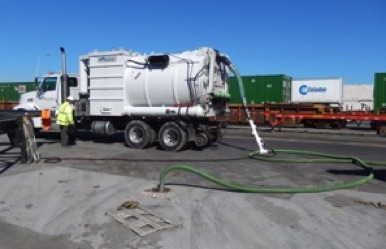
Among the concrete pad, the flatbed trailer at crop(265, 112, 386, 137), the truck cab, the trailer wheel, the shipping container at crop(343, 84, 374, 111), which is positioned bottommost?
the concrete pad

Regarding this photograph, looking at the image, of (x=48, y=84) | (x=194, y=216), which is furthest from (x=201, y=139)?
(x=194, y=216)

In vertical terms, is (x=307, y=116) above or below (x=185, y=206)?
above

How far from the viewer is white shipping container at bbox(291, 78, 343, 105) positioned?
3184 centimetres

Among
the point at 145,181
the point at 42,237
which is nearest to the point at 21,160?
the point at 145,181

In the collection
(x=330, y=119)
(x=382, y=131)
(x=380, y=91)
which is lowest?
(x=382, y=131)

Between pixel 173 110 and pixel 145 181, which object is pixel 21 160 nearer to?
pixel 145 181

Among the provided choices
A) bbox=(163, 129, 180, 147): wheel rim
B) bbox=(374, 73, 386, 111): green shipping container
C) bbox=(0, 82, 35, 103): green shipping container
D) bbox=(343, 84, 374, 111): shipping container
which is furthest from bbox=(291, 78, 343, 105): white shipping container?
bbox=(0, 82, 35, 103): green shipping container

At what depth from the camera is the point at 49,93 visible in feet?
57.0

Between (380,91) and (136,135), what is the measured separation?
17486 mm

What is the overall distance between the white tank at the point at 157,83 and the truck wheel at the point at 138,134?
0.41 m

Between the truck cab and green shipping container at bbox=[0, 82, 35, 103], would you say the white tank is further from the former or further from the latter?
green shipping container at bbox=[0, 82, 35, 103]

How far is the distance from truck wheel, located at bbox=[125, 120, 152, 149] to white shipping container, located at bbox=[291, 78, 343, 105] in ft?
67.9

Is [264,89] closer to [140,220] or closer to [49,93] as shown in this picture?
[49,93]

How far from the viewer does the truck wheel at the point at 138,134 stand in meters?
14.4
